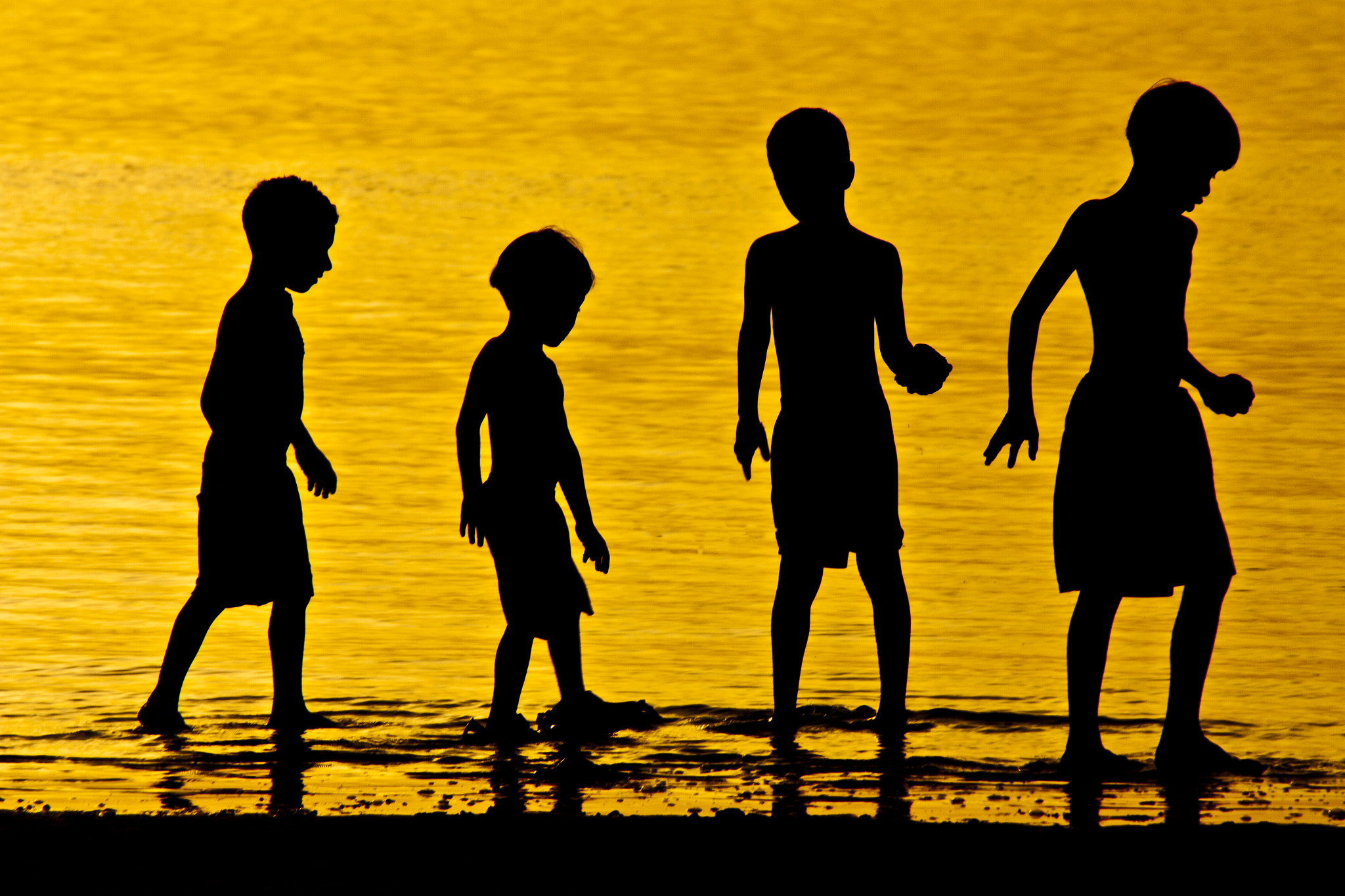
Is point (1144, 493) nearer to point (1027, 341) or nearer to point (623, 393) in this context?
point (1027, 341)

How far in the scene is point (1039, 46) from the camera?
1369 inches

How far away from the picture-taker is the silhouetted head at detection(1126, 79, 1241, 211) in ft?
18.5

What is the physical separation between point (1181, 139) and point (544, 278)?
1846 millimetres

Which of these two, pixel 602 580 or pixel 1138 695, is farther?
pixel 602 580

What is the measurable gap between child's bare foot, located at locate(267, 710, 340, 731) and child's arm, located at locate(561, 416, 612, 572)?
0.95 metres

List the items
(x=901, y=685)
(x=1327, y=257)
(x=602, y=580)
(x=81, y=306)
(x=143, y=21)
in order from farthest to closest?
1. (x=143, y=21)
2. (x=1327, y=257)
3. (x=81, y=306)
4. (x=602, y=580)
5. (x=901, y=685)

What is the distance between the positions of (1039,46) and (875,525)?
29.9m

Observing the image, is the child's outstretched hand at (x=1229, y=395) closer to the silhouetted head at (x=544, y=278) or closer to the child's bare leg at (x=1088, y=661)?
the child's bare leg at (x=1088, y=661)

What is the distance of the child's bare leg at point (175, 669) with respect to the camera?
6.22 metres

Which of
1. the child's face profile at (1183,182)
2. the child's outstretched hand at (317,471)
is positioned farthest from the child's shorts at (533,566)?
the child's face profile at (1183,182)

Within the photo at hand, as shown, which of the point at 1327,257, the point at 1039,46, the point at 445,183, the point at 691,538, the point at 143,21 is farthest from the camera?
the point at 143,21

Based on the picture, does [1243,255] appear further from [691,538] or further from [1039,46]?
[1039,46]

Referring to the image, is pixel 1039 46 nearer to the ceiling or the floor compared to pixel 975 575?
nearer to the ceiling

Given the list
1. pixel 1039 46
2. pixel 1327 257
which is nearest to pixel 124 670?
pixel 1327 257
